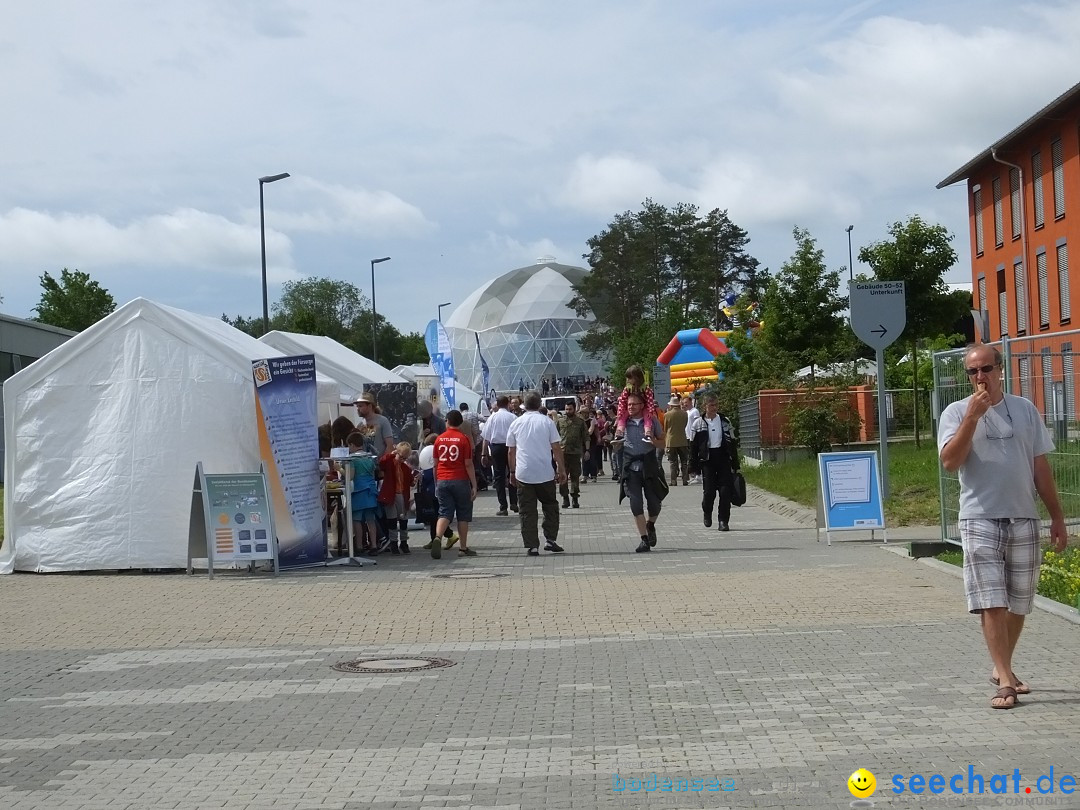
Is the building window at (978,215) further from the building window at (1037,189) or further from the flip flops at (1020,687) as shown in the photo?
the flip flops at (1020,687)

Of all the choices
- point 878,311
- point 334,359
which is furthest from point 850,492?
point 334,359

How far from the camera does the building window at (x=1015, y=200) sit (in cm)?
4972

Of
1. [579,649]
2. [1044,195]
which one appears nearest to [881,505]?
[579,649]

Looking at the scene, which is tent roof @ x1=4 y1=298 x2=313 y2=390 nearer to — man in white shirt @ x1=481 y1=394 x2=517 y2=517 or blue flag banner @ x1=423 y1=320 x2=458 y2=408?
man in white shirt @ x1=481 y1=394 x2=517 y2=517

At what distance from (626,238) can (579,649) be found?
7276 centimetres

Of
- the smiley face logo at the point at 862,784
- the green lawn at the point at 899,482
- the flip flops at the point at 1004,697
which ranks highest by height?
the green lawn at the point at 899,482

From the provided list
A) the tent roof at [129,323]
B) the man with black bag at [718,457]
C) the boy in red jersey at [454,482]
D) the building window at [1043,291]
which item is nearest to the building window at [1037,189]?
the building window at [1043,291]

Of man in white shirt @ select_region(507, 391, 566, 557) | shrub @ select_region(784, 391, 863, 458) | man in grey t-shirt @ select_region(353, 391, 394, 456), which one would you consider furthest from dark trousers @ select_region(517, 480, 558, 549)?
shrub @ select_region(784, 391, 863, 458)

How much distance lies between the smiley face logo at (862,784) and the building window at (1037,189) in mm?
44437

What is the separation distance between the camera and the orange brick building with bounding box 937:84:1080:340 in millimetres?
43875

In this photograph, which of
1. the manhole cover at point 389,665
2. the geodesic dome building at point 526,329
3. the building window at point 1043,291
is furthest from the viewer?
the geodesic dome building at point 526,329

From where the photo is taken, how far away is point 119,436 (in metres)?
16.4

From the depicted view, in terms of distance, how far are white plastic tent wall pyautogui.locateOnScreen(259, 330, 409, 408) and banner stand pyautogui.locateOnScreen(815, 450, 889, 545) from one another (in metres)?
9.52

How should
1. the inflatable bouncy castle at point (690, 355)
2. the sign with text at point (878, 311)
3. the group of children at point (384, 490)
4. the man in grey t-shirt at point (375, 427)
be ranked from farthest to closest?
the inflatable bouncy castle at point (690, 355)
the man in grey t-shirt at point (375, 427)
the sign with text at point (878, 311)
the group of children at point (384, 490)
